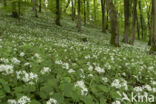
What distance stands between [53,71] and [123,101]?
185cm

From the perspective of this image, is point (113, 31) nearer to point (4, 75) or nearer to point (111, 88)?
point (111, 88)

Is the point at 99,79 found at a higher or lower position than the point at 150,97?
higher

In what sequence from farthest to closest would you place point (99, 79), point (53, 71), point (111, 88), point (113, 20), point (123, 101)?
point (113, 20), point (99, 79), point (53, 71), point (111, 88), point (123, 101)

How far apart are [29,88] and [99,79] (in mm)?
2124

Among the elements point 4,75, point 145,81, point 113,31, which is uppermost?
point 113,31

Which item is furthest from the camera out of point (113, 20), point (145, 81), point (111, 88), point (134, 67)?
point (113, 20)

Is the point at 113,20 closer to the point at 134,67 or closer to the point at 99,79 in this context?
the point at 134,67

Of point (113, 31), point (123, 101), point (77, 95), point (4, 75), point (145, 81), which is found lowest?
point (145, 81)

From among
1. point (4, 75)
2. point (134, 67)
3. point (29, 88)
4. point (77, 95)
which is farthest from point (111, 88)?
point (134, 67)

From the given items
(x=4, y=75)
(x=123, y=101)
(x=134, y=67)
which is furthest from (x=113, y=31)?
(x=4, y=75)

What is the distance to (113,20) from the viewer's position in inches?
551

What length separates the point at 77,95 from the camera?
2.63 m

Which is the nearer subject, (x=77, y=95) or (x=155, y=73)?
(x=77, y=95)

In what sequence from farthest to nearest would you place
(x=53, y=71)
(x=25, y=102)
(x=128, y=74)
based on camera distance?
(x=128, y=74), (x=53, y=71), (x=25, y=102)
